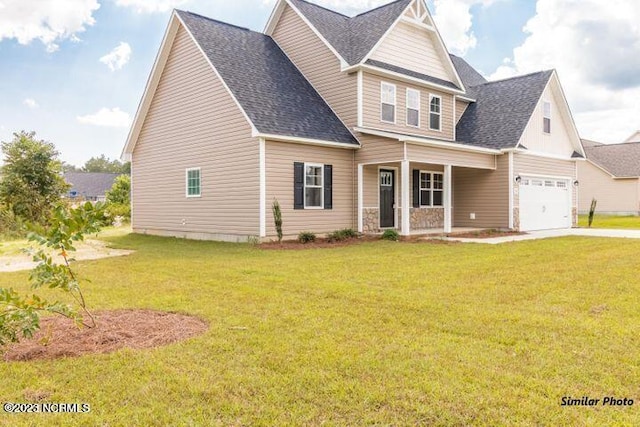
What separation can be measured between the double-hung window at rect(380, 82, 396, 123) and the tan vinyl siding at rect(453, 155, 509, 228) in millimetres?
4183

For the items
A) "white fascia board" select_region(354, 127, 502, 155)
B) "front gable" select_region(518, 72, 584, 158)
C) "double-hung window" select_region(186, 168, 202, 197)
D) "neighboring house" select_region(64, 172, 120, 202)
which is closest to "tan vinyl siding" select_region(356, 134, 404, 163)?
"white fascia board" select_region(354, 127, 502, 155)

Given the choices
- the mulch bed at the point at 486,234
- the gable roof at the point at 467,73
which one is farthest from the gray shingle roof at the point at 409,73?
the mulch bed at the point at 486,234

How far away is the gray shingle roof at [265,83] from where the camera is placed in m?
13.8

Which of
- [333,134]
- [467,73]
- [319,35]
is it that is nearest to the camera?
[333,134]

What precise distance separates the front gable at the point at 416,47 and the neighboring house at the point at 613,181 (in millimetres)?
21360

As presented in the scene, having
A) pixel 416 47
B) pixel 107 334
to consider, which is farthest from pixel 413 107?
pixel 107 334

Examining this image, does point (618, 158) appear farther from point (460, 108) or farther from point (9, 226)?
point (9, 226)

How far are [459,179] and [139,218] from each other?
42.3 feet

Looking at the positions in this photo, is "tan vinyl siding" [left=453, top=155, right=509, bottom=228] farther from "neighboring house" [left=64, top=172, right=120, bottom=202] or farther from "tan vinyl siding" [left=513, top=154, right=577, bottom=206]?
"neighboring house" [left=64, top=172, right=120, bottom=202]

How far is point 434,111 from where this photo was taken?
1828 centimetres

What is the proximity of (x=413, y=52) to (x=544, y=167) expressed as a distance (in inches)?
281

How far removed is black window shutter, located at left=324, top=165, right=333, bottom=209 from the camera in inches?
580

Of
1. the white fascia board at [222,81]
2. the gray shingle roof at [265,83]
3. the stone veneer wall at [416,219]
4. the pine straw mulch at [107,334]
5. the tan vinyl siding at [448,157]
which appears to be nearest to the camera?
the pine straw mulch at [107,334]

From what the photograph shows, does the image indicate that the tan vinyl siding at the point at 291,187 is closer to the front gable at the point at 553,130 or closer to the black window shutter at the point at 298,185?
the black window shutter at the point at 298,185
